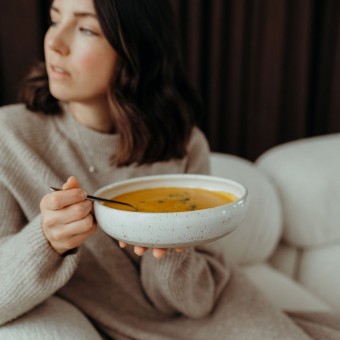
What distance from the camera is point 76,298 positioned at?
1119mm

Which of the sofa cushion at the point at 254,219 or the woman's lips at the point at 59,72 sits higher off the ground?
the woman's lips at the point at 59,72

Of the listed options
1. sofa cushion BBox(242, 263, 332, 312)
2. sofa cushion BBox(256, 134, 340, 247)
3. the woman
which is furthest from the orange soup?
sofa cushion BBox(256, 134, 340, 247)

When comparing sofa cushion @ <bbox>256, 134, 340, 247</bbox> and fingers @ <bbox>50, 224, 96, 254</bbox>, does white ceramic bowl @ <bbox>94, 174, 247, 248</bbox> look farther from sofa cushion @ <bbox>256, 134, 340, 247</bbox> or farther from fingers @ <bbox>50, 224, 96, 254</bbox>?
sofa cushion @ <bbox>256, 134, 340, 247</bbox>

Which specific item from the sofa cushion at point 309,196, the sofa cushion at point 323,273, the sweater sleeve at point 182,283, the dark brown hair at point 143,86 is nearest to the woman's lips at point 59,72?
→ the dark brown hair at point 143,86

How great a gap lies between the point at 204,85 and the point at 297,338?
121 centimetres

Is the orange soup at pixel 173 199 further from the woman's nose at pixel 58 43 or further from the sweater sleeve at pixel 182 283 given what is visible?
the woman's nose at pixel 58 43

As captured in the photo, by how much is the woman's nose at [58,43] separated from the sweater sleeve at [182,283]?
0.49 m

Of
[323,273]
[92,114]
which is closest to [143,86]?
[92,114]

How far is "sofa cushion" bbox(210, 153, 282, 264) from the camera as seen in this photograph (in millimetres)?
1568

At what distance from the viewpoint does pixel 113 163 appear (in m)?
1.18

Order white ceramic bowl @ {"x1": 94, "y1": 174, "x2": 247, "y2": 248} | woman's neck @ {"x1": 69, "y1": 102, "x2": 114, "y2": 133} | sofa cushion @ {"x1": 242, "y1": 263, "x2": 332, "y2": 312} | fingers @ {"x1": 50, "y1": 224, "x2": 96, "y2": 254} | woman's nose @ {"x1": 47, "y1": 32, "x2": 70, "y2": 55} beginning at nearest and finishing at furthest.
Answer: white ceramic bowl @ {"x1": 94, "y1": 174, "x2": 247, "y2": 248} → fingers @ {"x1": 50, "y1": 224, "x2": 96, "y2": 254} → woman's nose @ {"x1": 47, "y1": 32, "x2": 70, "y2": 55} → woman's neck @ {"x1": 69, "y1": 102, "x2": 114, "y2": 133} → sofa cushion @ {"x1": 242, "y1": 263, "x2": 332, "y2": 312}

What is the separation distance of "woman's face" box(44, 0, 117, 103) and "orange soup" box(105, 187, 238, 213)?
0.31m

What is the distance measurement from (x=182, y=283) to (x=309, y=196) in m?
0.73

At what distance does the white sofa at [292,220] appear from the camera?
62.5 inches
